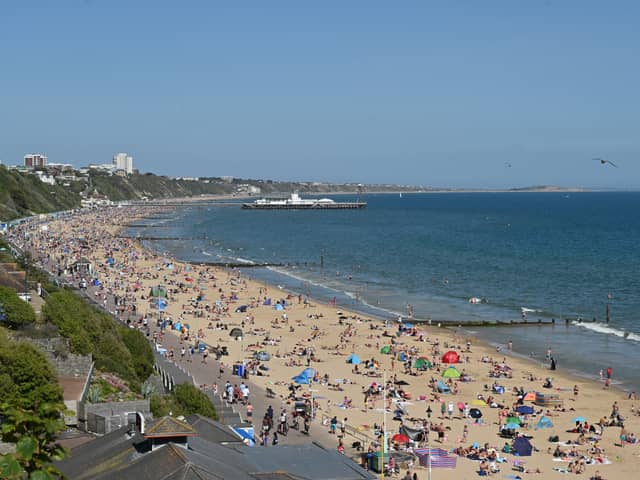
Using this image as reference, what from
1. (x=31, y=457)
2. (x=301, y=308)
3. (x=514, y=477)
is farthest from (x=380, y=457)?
(x=301, y=308)

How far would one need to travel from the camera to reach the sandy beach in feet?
86.9

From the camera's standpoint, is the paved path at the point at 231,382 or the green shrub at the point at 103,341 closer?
the paved path at the point at 231,382

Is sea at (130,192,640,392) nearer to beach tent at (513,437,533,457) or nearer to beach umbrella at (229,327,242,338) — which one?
beach umbrella at (229,327,242,338)

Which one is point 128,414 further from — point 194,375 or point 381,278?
point 381,278

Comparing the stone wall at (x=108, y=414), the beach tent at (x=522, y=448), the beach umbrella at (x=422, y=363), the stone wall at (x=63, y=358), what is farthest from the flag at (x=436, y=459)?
the beach umbrella at (x=422, y=363)

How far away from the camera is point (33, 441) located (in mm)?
7594

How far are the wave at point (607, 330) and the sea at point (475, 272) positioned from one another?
102 millimetres

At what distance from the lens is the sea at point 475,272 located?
152ft

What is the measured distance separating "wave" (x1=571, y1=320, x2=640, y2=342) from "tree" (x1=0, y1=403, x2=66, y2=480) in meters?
41.7

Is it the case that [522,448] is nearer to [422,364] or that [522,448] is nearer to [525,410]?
[525,410]

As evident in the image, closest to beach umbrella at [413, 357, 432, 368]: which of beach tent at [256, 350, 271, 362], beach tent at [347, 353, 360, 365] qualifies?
beach tent at [347, 353, 360, 365]

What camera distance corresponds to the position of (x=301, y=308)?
55125 millimetres

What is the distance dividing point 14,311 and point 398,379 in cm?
1589

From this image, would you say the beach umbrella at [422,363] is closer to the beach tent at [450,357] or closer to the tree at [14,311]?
the beach tent at [450,357]
